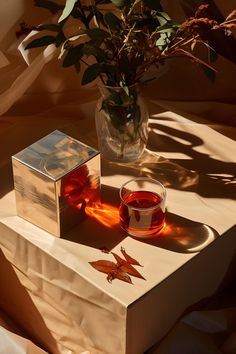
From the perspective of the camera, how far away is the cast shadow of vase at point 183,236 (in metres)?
0.97

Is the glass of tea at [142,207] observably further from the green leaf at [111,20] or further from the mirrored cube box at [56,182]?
the green leaf at [111,20]

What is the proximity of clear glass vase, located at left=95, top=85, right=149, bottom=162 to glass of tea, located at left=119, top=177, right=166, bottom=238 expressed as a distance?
8cm

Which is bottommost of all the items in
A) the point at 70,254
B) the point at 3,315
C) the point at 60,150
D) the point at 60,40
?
the point at 3,315

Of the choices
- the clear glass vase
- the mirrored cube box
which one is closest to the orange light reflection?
the mirrored cube box

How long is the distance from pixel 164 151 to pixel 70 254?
0.97 feet

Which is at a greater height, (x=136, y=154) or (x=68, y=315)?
(x=136, y=154)

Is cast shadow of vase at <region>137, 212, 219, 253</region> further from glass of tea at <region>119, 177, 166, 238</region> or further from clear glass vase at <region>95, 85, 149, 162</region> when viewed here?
clear glass vase at <region>95, 85, 149, 162</region>

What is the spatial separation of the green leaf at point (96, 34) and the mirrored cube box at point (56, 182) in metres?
0.16

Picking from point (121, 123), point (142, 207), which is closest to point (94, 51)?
point (121, 123)

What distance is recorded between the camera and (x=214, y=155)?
1.15m

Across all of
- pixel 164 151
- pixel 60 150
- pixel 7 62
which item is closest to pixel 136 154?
pixel 164 151

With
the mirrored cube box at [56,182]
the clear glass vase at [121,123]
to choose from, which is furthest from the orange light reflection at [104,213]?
the clear glass vase at [121,123]

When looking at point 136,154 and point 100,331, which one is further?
point 136,154

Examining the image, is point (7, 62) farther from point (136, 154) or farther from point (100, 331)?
point (100, 331)
